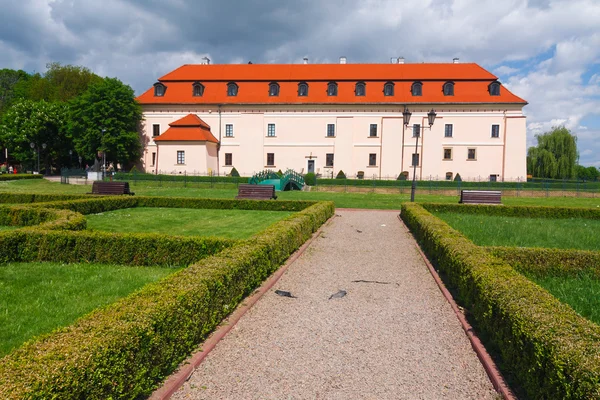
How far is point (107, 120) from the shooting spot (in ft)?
140

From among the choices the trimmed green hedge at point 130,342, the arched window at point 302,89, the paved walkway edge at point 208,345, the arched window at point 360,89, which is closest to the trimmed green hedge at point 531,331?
the paved walkway edge at point 208,345

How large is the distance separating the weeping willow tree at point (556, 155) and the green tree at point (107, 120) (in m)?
48.4

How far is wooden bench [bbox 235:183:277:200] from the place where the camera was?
71.8ft

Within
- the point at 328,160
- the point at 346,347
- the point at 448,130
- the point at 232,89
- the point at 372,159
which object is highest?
the point at 232,89

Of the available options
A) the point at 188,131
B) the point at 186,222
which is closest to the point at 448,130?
the point at 188,131

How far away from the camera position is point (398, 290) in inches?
277

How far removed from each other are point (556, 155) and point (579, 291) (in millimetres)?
54282

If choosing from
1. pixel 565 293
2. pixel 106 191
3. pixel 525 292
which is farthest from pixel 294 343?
pixel 106 191

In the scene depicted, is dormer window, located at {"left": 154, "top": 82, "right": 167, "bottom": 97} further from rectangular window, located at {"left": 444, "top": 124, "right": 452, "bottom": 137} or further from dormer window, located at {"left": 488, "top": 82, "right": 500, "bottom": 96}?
dormer window, located at {"left": 488, "top": 82, "right": 500, "bottom": 96}

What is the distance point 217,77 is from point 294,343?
46.9 m

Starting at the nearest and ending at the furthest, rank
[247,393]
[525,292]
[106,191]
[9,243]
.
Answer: [247,393], [525,292], [9,243], [106,191]

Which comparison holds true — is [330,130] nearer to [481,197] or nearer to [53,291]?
[481,197]

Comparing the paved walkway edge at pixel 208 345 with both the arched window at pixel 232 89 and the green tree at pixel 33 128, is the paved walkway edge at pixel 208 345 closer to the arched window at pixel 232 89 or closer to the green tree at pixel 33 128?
the arched window at pixel 232 89

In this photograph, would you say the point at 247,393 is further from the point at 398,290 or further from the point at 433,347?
Result: the point at 398,290
